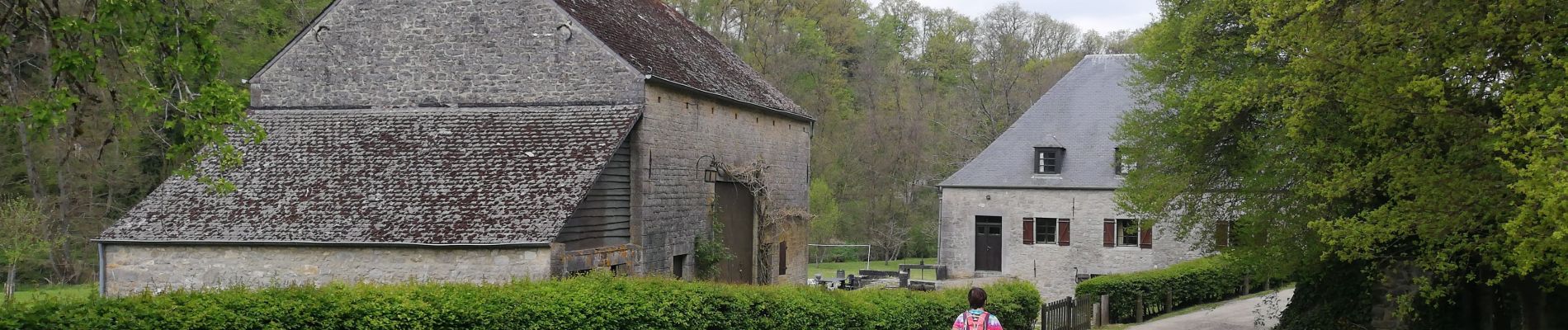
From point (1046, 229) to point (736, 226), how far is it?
15.0 m

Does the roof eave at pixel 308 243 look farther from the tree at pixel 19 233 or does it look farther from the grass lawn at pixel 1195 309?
the grass lawn at pixel 1195 309

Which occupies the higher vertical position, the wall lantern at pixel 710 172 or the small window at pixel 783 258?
the wall lantern at pixel 710 172

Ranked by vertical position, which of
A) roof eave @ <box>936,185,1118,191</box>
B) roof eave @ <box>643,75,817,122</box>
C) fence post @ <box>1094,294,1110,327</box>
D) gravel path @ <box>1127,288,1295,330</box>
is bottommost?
gravel path @ <box>1127,288,1295,330</box>

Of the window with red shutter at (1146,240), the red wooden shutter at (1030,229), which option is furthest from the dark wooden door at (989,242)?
the window with red shutter at (1146,240)

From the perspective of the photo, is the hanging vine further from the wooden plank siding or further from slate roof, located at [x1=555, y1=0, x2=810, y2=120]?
the wooden plank siding

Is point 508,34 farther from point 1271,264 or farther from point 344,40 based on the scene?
Answer: point 1271,264

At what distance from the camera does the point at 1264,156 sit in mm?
16562

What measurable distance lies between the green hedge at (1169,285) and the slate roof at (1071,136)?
6.82 metres

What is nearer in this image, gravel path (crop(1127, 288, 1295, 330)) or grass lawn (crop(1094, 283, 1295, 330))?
gravel path (crop(1127, 288, 1295, 330))

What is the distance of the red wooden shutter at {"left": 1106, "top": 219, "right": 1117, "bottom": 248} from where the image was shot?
33281mm

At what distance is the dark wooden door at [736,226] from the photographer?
21.2 m

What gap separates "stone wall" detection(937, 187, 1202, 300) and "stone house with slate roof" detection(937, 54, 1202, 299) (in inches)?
0.9

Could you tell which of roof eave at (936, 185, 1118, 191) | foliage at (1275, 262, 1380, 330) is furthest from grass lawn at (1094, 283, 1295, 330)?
roof eave at (936, 185, 1118, 191)

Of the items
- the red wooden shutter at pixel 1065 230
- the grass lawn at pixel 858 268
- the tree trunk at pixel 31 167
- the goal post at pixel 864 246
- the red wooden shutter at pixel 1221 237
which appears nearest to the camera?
the red wooden shutter at pixel 1221 237
